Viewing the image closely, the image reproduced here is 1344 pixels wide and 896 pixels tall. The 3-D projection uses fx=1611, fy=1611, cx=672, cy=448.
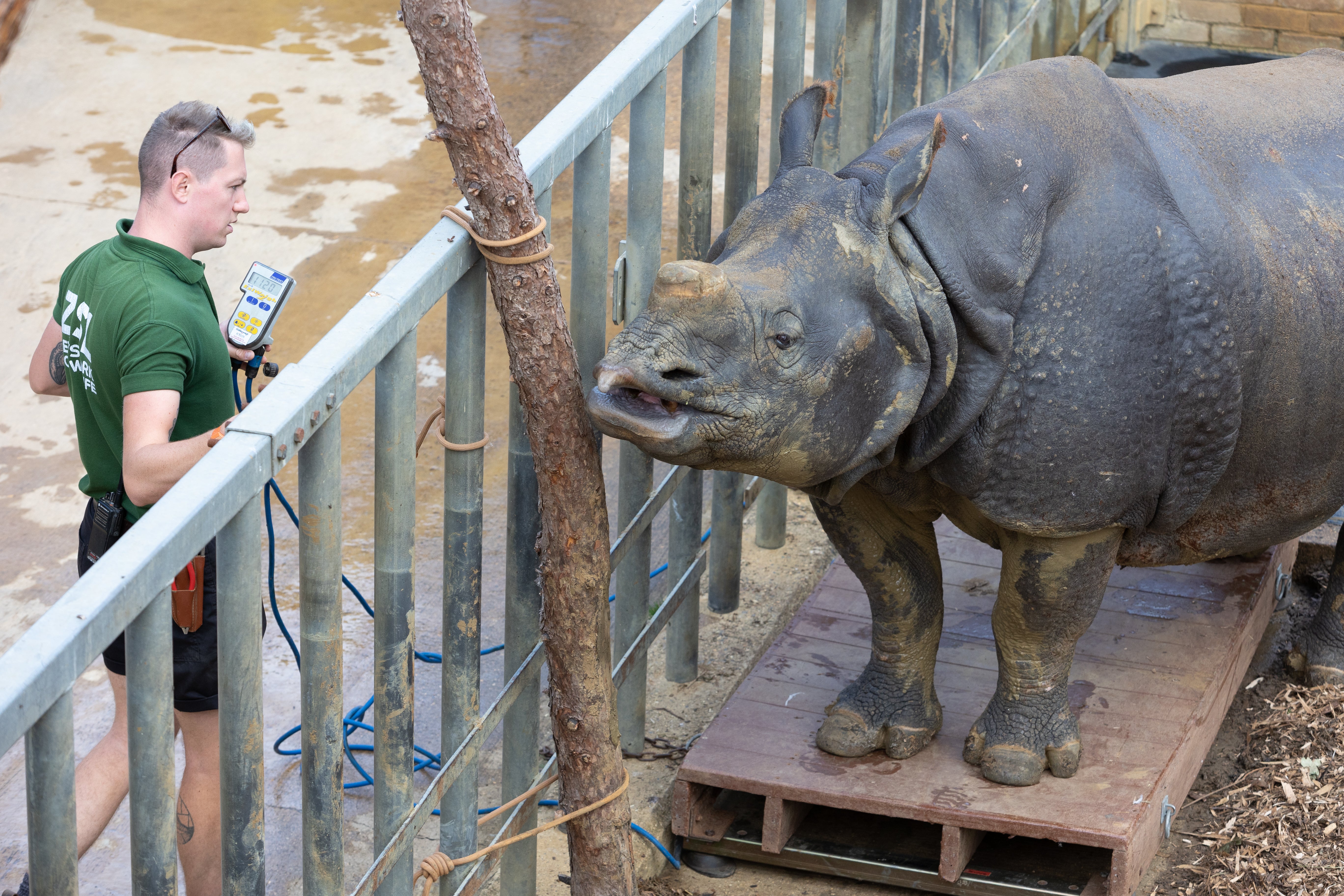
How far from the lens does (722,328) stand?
116 inches

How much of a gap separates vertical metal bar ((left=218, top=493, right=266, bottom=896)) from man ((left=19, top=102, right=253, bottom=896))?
32.2 inches

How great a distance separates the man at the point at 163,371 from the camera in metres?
3.43

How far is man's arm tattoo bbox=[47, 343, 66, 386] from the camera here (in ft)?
13.1

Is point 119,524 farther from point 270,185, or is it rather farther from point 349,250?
point 270,185

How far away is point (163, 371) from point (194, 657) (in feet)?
2.22

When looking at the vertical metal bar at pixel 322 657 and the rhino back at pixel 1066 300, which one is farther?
the rhino back at pixel 1066 300

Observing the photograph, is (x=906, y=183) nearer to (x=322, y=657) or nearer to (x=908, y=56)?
(x=322, y=657)

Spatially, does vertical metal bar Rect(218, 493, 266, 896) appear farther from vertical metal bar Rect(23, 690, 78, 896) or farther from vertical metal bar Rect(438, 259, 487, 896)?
vertical metal bar Rect(438, 259, 487, 896)

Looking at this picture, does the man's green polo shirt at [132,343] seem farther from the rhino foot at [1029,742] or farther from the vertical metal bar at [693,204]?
the rhino foot at [1029,742]

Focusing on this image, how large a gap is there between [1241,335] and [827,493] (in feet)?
3.18

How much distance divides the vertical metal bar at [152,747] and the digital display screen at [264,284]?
1.45 m

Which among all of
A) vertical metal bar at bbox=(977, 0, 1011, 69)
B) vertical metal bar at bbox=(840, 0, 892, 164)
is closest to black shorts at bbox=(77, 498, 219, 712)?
vertical metal bar at bbox=(840, 0, 892, 164)

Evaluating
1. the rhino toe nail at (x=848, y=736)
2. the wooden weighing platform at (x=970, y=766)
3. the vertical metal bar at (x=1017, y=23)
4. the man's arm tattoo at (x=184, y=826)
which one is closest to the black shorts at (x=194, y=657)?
the man's arm tattoo at (x=184, y=826)

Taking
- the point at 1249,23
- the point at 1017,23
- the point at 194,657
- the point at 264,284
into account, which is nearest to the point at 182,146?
the point at 264,284
